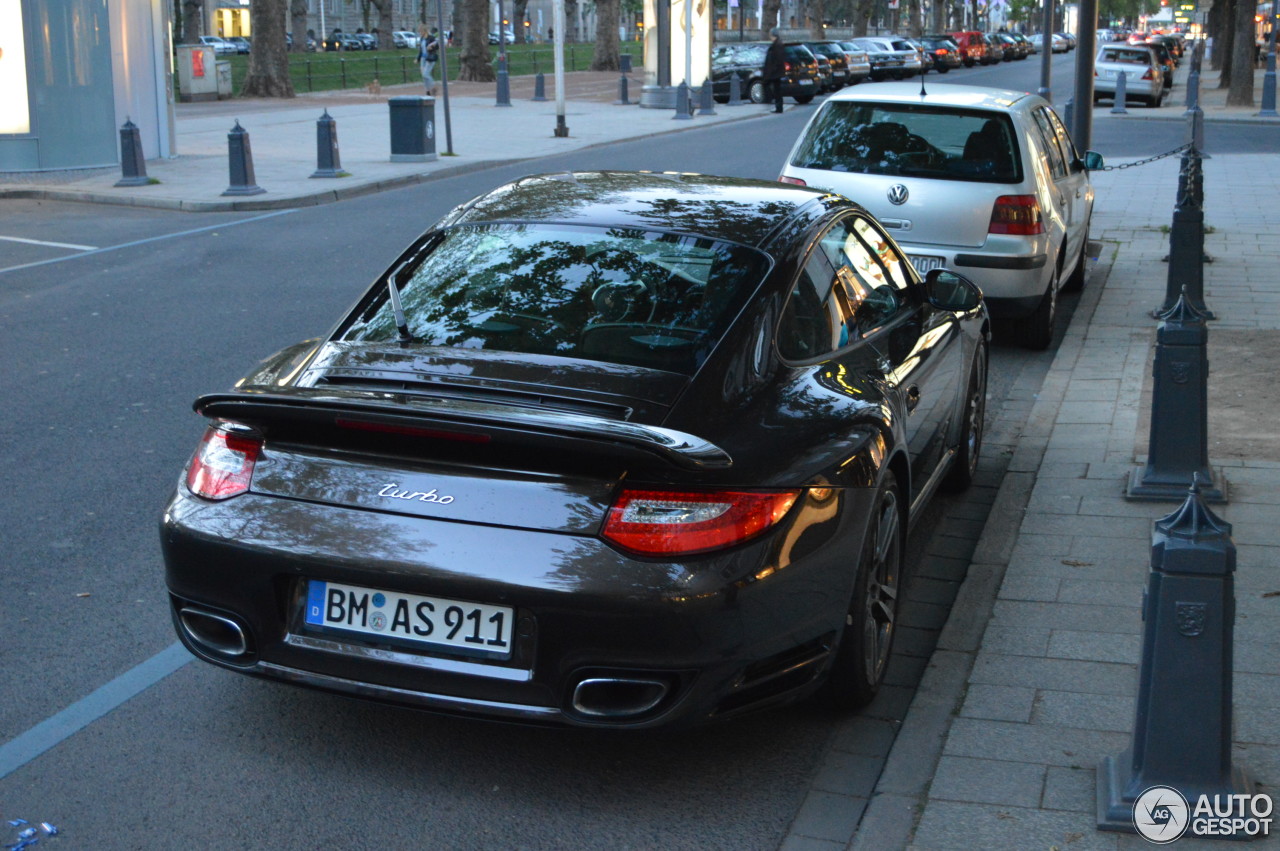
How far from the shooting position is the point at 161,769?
154 inches

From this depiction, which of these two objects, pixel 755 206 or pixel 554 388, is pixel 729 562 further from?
pixel 755 206

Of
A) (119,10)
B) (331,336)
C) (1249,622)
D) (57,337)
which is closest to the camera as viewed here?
(331,336)

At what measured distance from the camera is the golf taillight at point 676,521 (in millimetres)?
3438

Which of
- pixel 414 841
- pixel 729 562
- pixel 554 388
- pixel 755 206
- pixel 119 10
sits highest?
pixel 119 10

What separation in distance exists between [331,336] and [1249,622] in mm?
3109

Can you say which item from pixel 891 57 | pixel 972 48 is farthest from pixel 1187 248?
pixel 972 48

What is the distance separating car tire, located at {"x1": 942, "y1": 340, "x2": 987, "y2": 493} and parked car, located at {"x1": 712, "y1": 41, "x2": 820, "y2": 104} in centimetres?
3498

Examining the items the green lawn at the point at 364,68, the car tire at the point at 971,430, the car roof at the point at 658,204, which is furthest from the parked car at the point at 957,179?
the green lawn at the point at 364,68

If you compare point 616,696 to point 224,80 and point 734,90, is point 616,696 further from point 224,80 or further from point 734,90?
point 224,80

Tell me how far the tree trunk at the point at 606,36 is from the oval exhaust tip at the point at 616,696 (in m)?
60.0

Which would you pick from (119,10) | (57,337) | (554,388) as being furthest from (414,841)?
(119,10)

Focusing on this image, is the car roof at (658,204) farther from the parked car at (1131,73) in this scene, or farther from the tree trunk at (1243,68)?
the tree trunk at (1243,68)

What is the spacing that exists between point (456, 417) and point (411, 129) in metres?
20.2

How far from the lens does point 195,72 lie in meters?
40.7
